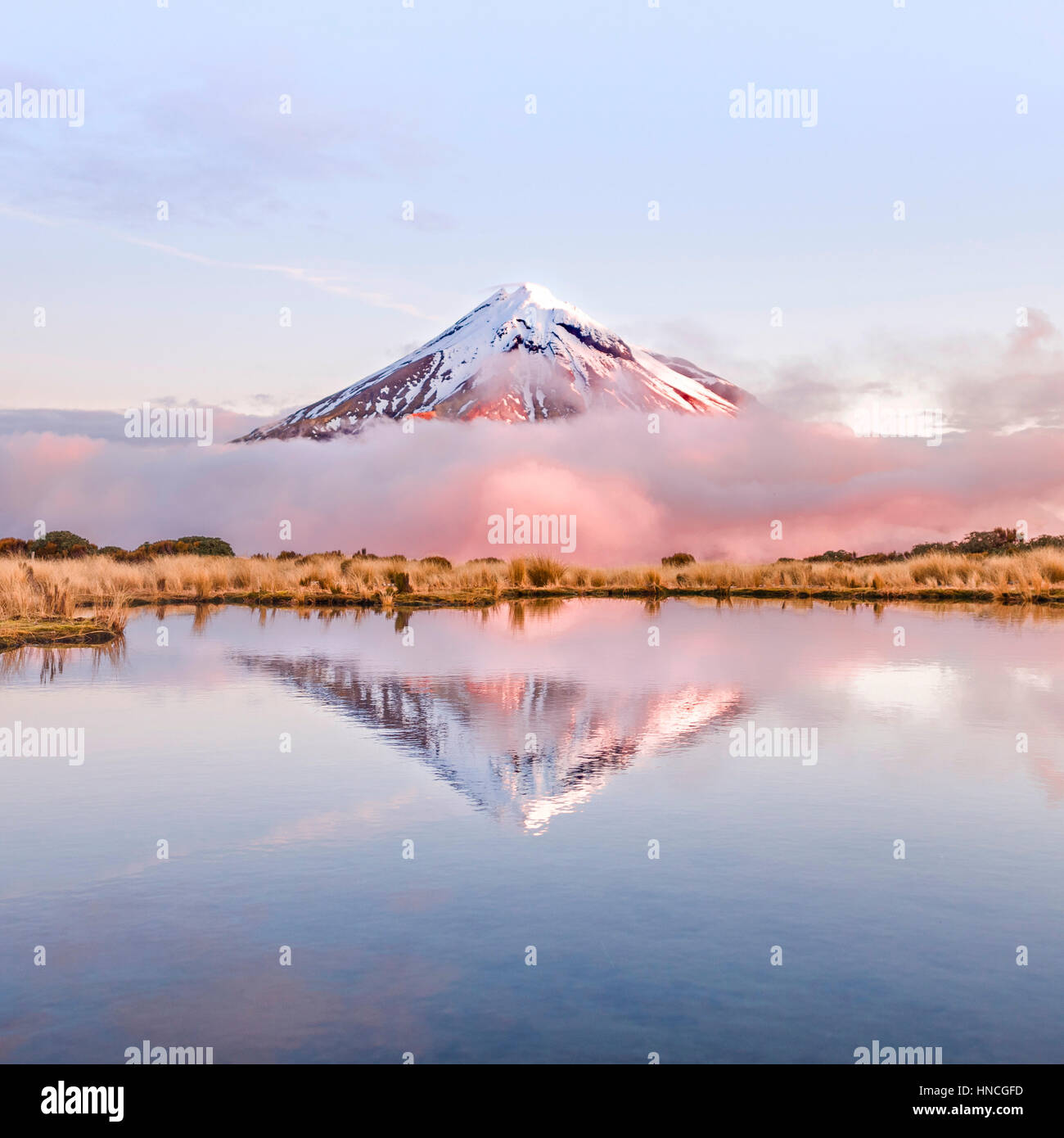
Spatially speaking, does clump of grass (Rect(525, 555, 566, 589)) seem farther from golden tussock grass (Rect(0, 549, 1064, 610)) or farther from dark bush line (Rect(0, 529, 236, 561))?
dark bush line (Rect(0, 529, 236, 561))

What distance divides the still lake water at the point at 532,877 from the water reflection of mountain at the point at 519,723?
6 centimetres

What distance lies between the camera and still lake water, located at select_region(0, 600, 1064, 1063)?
4090 millimetres

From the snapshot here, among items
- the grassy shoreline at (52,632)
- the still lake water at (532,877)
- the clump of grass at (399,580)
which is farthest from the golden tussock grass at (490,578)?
the still lake water at (532,877)

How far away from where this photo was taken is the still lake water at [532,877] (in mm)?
4090

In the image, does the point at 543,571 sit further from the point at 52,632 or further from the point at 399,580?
the point at 52,632

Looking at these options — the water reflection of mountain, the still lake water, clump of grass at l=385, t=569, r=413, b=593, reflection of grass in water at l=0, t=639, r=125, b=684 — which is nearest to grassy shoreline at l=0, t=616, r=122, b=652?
reflection of grass in water at l=0, t=639, r=125, b=684

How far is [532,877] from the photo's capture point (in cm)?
567

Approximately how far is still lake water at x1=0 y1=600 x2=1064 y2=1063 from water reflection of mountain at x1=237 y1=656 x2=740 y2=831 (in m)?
0.06

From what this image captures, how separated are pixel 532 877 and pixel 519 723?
4.59 meters

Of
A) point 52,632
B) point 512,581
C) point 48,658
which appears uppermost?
point 512,581

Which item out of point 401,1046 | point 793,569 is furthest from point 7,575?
point 793,569

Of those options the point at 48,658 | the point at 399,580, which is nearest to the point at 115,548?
the point at 399,580

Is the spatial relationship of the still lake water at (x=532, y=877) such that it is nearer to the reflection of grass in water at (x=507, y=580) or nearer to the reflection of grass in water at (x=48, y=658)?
the reflection of grass in water at (x=48, y=658)
